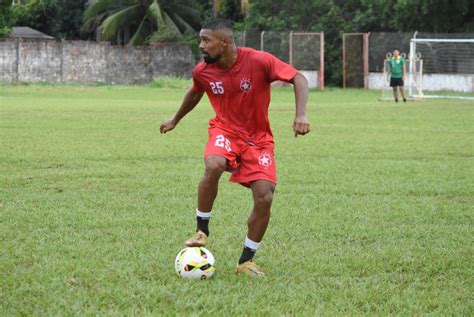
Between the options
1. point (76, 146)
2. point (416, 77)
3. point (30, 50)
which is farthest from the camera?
point (30, 50)

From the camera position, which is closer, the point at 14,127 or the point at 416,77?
the point at 14,127

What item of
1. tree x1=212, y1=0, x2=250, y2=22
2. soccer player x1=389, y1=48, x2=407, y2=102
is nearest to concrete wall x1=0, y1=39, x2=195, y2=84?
tree x1=212, y1=0, x2=250, y2=22

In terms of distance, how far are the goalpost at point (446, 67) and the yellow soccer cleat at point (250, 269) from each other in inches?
1272

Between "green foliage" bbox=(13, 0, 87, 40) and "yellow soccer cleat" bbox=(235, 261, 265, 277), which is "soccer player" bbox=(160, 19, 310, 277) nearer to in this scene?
"yellow soccer cleat" bbox=(235, 261, 265, 277)

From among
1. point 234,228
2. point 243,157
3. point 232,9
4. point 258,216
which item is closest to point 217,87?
point 243,157

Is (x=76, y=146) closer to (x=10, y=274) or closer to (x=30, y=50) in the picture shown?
(x=10, y=274)

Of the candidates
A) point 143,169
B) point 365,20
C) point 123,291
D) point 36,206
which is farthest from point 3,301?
point 365,20

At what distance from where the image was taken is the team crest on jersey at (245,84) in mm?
6305

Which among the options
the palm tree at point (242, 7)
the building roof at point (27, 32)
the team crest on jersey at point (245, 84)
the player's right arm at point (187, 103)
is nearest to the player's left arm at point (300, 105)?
the team crest on jersey at point (245, 84)

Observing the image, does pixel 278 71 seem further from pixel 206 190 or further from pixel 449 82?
pixel 449 82

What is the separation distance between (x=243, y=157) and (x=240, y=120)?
281 millimetres

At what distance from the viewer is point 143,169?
12.0 metres

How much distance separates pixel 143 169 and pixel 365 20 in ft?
121

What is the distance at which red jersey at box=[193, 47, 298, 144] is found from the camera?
→ 6.31 metres
